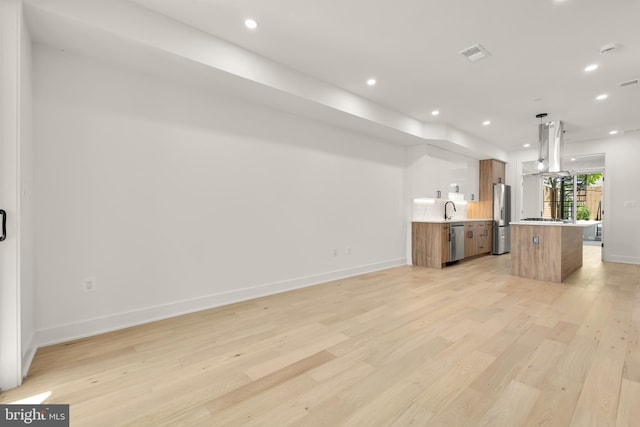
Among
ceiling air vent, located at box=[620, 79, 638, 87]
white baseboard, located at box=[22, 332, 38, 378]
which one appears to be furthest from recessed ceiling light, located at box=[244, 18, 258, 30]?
ceiling air vent, located at box=[620, 79, 638, 87]

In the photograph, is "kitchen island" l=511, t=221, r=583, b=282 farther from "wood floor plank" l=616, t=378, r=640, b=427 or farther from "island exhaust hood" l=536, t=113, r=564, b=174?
"wood floor plank" l=616, t=378, r=640, b=427

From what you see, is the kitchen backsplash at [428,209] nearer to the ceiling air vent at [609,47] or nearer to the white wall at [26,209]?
the ceiling air vent at [609,47]

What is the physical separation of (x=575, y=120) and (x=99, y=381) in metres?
7.42

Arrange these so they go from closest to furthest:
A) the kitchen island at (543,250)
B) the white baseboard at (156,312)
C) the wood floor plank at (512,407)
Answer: the wood floor plank at (512,407) → the white baseboard at (156,312) → the kitchen island at (543,250)

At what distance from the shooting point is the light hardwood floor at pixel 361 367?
1.52m

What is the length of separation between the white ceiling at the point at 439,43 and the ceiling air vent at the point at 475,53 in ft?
0.22

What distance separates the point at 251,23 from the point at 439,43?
6.05 ft

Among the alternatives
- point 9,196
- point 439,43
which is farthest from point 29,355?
point 439,43

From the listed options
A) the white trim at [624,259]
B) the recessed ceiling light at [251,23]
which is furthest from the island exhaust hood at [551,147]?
the recessed ceiling light at [251,23]

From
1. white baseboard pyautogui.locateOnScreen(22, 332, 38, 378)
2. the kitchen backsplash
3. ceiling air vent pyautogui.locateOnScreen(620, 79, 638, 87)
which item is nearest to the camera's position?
white baseboard pyautogui.locateOnScreen(22, 332, 38, 378)

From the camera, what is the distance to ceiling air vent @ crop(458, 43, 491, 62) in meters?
2.97

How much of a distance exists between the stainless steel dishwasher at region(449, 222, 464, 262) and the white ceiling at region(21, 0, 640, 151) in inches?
89.5

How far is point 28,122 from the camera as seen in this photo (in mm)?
2172

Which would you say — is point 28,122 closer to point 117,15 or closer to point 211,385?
point 117,15
